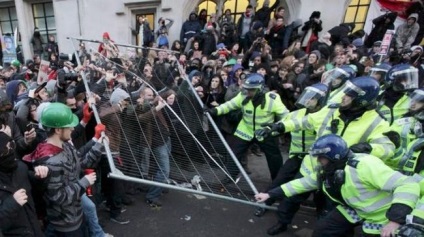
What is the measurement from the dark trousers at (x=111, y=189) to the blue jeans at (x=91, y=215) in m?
0.60

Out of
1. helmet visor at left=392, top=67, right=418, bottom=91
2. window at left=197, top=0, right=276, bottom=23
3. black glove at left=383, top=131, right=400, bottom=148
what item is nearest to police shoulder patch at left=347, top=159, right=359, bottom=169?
black glove at left=383, top=131, right=400, bottom=148

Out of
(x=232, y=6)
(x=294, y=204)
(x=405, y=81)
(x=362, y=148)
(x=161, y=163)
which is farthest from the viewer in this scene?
(x=232, y=6)

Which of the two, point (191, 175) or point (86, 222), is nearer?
point (86, 222)

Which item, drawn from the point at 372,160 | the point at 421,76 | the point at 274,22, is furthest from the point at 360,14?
the point at 372,160

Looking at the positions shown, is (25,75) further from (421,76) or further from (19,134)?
(421,76)

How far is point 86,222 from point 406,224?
2.66m

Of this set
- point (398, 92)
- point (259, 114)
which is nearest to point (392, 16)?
point (398, 92)

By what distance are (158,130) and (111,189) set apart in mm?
943

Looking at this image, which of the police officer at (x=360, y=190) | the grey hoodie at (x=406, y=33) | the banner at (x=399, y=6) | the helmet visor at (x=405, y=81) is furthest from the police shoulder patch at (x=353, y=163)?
the banner at (x=399, y=6)

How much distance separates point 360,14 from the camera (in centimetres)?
955

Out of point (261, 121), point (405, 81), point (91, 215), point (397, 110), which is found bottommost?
point (91, 215)

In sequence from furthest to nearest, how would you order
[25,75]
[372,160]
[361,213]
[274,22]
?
[274,22]
[25,75]
[361,213]
[372,160]

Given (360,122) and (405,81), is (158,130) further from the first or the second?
(405,81)

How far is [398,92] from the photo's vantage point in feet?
12.0
